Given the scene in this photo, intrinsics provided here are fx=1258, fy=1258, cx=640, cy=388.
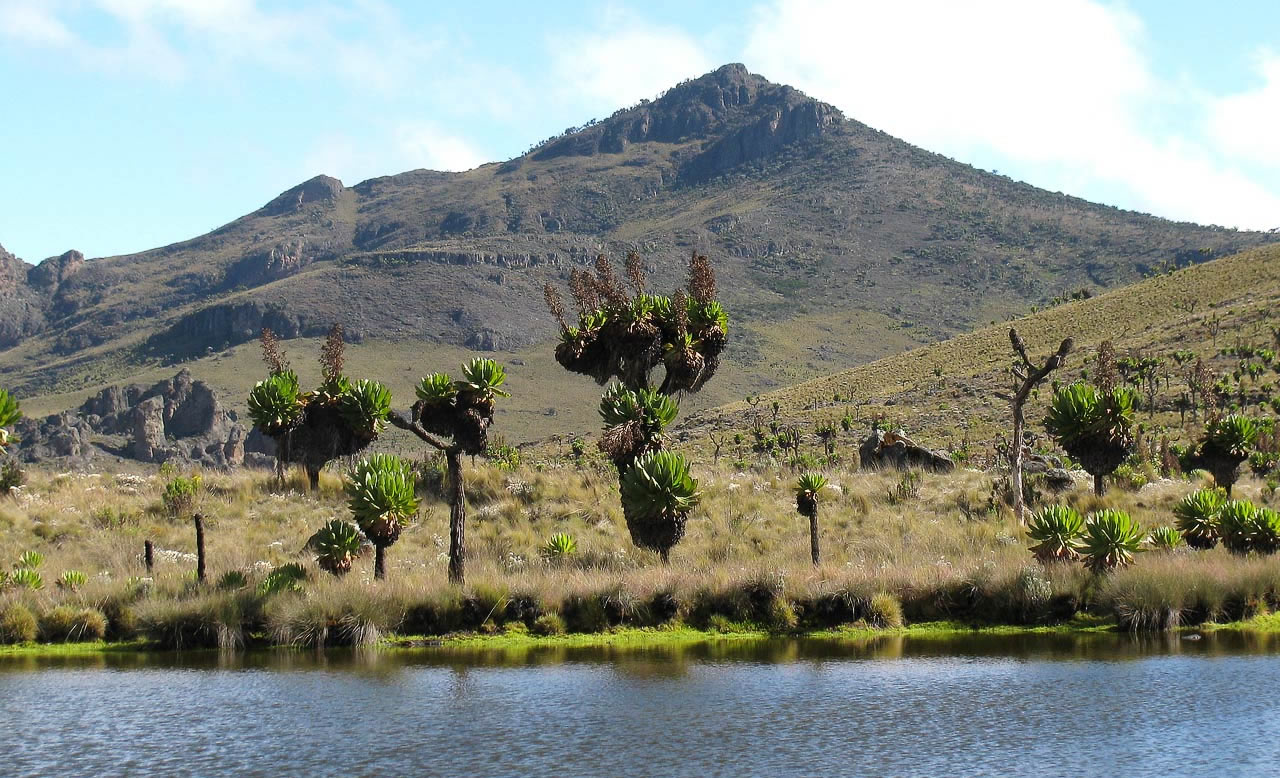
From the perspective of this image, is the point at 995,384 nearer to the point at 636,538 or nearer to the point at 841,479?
the point at 841,479

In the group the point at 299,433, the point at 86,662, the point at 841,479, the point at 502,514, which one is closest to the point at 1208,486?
the point at 841,479

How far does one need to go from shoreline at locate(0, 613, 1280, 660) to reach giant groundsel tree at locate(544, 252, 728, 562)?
556 centimetres

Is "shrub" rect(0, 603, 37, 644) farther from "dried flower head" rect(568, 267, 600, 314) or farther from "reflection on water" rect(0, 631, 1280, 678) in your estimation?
"dried flower head" rect(568, 267, 600, 314)

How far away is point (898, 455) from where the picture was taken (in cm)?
4144

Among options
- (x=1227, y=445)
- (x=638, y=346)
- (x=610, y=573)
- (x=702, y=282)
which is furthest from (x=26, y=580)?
(x=1227, y=445)

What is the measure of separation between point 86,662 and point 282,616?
347 cm

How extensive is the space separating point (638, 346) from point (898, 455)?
43.5ft

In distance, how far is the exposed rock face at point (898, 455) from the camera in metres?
40.0

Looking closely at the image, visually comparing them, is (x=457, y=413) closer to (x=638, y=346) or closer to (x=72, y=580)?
(x=638, y=346)

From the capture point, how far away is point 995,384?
2921 inches

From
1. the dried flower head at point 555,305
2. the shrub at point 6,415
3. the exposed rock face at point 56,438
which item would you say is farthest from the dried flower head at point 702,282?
the exposed rock face at point 56,438

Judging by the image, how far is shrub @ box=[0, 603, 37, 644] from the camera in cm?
2480

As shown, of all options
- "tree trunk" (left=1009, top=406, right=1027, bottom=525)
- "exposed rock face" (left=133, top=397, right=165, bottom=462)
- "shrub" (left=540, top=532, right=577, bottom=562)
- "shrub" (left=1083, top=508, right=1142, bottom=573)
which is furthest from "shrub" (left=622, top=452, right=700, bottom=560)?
"exposed rock face" (left=133, top=397, right=165, bottom=462)

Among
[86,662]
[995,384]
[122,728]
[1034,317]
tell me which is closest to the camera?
[122,728]
